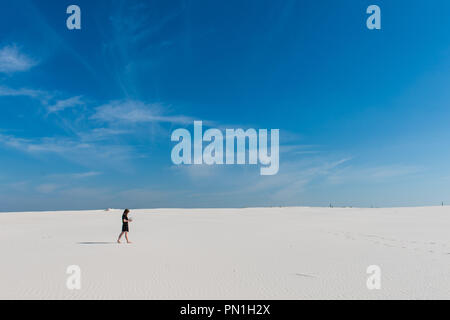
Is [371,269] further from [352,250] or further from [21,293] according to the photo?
[21,293]

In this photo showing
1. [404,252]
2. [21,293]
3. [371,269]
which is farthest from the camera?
[404,252]

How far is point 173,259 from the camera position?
37.2 feet

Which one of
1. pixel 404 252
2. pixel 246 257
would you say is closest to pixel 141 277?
pixel 246 257

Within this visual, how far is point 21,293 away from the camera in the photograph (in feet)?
24.2

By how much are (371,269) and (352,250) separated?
389 centimetres

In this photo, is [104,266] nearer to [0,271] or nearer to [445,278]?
[0,271]

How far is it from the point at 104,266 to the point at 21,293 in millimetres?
2968

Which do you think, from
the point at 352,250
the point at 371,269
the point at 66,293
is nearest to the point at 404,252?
the point at 352,250
